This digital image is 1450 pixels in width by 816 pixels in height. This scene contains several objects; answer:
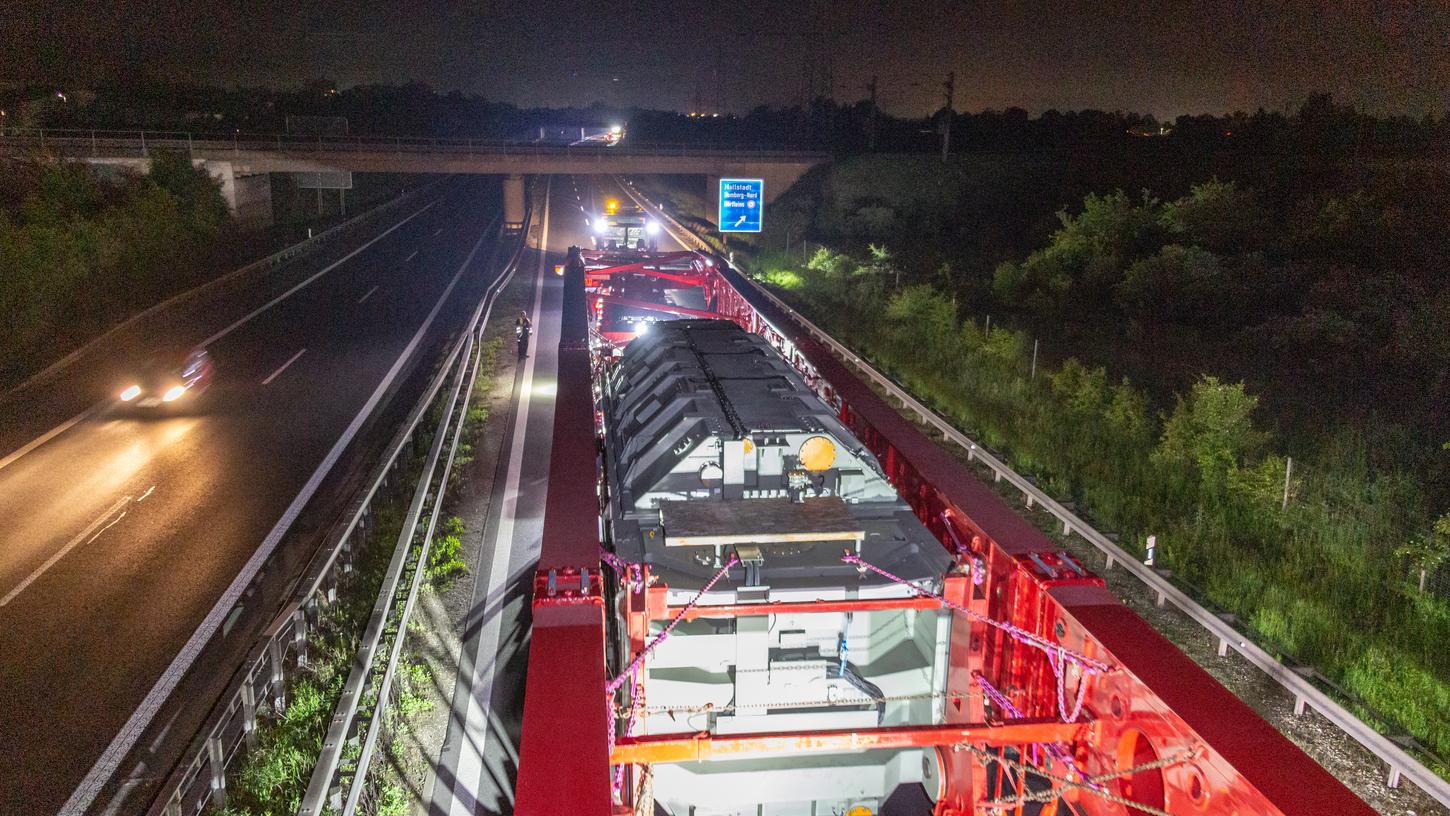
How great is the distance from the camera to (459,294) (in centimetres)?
3631

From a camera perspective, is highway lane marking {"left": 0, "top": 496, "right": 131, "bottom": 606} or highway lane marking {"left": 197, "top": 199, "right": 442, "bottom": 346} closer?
highway lane marking {"left": 0, "top": 496, "right": 131, "bottom": 606}

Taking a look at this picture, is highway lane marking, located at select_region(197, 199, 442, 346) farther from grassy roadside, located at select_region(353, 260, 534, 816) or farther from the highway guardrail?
the highway guardrail

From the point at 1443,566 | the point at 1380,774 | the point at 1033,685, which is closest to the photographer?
the point at 1033,685

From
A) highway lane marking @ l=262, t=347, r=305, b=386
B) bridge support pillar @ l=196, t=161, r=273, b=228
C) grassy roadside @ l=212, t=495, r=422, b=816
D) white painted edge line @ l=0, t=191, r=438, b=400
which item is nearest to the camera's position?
grassy roadside @ l=212, t=495, r=422, b=816

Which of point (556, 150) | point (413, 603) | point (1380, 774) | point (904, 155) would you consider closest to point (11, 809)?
point (413, 603)

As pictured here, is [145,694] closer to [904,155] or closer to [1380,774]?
[1380,774]

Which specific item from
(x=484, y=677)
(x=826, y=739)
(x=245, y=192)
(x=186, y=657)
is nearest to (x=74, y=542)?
(x=186, y=657)

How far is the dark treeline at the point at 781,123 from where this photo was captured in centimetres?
4631

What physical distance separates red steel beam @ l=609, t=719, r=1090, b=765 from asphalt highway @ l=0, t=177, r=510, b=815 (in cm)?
525

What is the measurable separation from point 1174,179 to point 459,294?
29542 mm

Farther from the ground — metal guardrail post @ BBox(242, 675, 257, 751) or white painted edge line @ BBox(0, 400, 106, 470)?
metal guardrail post @ BBox(242, 675, 257, 751)

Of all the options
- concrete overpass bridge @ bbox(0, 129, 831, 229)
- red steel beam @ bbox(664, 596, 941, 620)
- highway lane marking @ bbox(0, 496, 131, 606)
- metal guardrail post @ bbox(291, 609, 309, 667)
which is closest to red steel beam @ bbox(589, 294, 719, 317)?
highway lane marking @ bbox(0, 496, 131, 606)

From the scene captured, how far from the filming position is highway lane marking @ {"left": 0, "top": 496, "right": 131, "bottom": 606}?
11438 millimetres

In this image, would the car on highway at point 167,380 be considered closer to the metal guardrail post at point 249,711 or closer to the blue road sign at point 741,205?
the metal guardrail post at point 249,711
